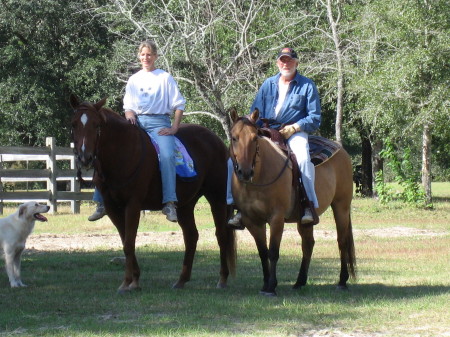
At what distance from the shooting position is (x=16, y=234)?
10.8m

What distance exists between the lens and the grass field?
7.40 metres

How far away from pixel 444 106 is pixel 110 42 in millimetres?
15739

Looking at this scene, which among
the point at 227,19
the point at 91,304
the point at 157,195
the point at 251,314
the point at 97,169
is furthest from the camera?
the point at 227,19

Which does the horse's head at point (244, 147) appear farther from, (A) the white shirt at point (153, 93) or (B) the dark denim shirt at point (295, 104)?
(A) the white shirt at point (153, 93)

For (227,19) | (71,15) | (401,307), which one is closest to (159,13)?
(227,19)

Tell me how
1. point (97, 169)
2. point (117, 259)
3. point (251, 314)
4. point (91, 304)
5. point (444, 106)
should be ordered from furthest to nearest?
point (444, 106)
point (117, 259)
point (97, 169)
point (91, 304)
point (251, 314)

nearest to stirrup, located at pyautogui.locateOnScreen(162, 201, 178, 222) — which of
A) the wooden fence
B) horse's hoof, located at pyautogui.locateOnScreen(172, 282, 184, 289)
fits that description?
horse's hoof, located at pyautogui.locateOnScreen(172, 282, 184, 289)

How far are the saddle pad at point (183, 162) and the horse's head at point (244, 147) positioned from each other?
1.10 m

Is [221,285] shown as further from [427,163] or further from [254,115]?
[427,163]

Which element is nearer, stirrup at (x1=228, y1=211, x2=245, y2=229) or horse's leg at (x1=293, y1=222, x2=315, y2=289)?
stirrup at (x1=228, y1=211, x2=245, y2=229)

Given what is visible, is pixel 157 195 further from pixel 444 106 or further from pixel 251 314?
pixel 444 106

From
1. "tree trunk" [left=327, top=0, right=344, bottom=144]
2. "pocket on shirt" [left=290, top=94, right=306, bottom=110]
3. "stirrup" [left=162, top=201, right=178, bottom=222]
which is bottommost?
"stirrup" [left=162, top=201, right=178, bottom=222]

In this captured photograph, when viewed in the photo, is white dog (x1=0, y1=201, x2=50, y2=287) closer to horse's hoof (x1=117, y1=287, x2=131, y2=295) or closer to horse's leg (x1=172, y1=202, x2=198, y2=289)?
horse's hoof (x1=117, y1=287, x2=131, y2=295)

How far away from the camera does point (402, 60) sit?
27.2 meters
